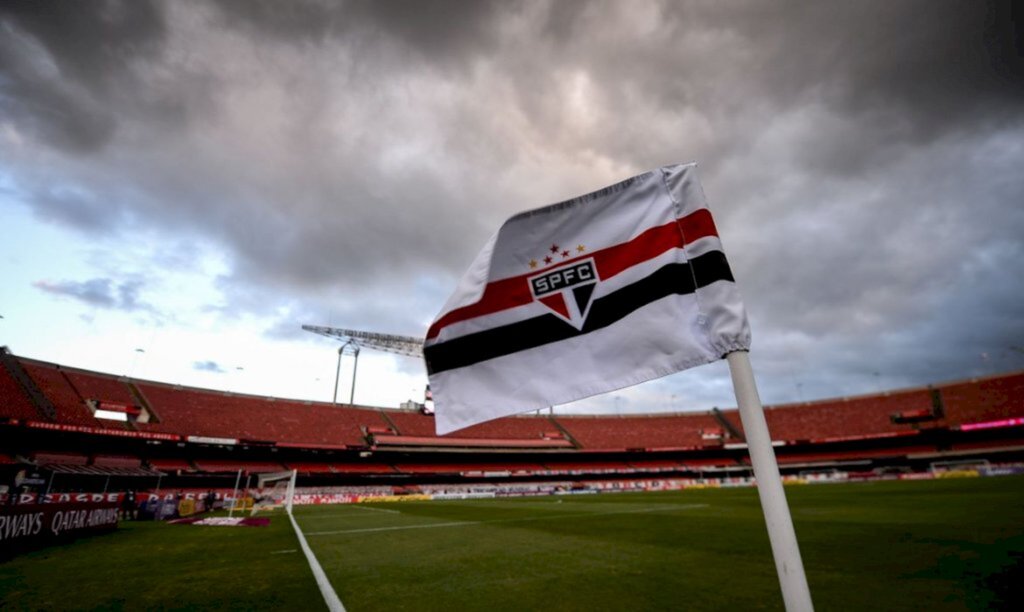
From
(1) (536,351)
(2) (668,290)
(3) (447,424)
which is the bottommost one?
(3) (447,424)

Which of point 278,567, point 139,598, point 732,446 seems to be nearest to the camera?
point 139,598

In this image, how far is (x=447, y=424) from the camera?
2.49 meters

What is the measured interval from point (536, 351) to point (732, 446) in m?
63.7

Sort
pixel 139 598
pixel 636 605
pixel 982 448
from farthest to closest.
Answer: pixel 982 448
pixel 139 598
pixel 636 605

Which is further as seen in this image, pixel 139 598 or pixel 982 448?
pixel 982 448

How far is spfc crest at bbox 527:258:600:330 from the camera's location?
2475 millimetres

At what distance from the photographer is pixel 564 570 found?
19.3 ft

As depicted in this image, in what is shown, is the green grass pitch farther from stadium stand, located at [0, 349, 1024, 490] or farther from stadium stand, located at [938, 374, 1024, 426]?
stadium stand, located at [938, 374, 1024, 426]

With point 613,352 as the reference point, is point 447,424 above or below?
below

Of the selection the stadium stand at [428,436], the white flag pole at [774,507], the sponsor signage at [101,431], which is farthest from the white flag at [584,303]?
the sponsor signage at [101,431]

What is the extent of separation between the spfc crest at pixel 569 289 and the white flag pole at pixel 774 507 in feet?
3.02

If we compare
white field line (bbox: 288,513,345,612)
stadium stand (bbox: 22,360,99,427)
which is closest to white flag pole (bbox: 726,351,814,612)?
white field line (bbox: 288,513,345,612)

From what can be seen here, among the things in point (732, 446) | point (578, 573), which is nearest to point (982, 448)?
point (732, 446)

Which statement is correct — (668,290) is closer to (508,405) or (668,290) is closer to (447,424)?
(508,405)
